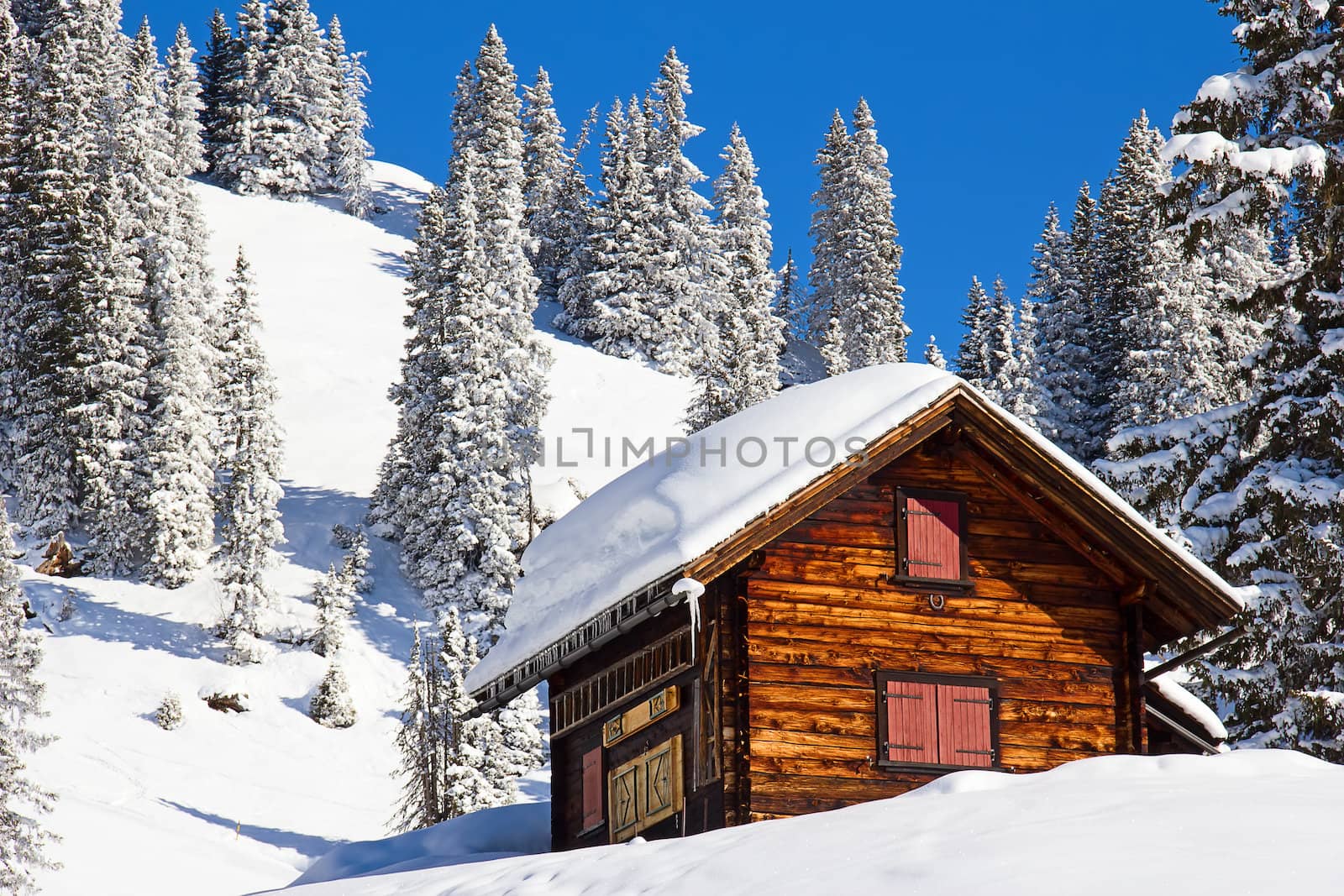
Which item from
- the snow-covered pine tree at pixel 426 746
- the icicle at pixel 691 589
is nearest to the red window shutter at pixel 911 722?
the icicle at pixel 691 589

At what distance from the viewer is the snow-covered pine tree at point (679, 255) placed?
268ft

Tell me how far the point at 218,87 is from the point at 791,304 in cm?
4139

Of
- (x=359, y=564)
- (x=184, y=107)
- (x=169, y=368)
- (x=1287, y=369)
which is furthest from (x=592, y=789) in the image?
(x=184, y=107)

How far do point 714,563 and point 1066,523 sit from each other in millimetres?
5257

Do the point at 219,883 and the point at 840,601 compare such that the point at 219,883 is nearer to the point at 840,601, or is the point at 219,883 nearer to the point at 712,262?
the point at 840,601

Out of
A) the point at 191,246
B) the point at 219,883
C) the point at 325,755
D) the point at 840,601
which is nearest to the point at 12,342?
the point at 191,246

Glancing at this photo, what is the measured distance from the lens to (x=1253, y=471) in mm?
21922

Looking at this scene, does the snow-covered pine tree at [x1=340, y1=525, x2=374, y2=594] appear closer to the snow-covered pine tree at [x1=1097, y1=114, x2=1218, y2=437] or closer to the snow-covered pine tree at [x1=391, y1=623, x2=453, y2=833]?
the snow-covered pine tree at [x1=391, y1=623, x2=453, y2=833]

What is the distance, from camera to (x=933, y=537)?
20.3 metres

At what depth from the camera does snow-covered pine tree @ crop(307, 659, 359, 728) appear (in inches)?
1849

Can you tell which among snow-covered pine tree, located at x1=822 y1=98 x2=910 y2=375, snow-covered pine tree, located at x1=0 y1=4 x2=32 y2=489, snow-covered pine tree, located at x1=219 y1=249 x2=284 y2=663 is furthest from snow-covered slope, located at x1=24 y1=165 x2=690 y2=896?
snow-covered pine tree, located at x1=822 y1=98 x2=910 y2=375

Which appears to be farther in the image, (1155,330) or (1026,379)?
(1026,379)

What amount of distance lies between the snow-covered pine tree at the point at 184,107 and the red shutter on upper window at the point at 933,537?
7102cm

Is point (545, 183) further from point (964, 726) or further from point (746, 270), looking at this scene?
point (964, 726)
